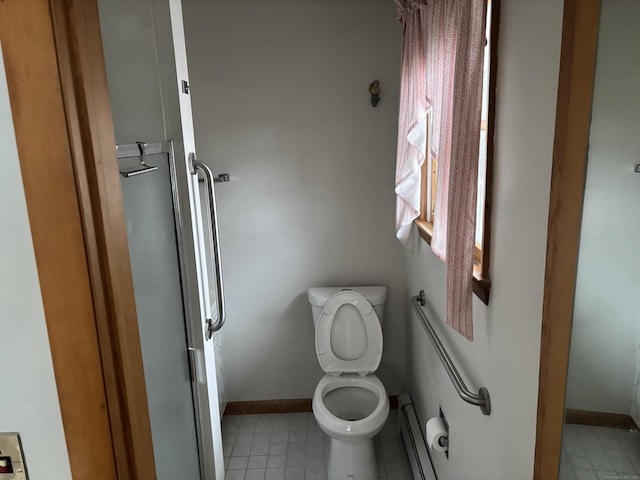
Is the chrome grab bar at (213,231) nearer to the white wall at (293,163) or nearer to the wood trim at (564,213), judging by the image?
the white wall at (293,163)

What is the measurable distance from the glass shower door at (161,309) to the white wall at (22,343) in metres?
0.44

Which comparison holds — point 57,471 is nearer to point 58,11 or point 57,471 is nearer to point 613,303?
point 58,11

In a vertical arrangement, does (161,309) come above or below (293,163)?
below

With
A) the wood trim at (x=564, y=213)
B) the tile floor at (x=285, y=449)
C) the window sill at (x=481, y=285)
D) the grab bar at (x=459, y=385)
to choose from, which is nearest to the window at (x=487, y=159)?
the window sill at (x=481, y=285)

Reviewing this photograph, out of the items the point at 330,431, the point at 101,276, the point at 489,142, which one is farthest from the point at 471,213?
the point at 330,431

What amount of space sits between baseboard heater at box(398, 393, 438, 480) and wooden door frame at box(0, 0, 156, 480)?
1.65 m

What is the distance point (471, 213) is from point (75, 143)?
3.17ft

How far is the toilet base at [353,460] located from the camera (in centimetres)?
228

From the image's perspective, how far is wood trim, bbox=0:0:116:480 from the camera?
685mm

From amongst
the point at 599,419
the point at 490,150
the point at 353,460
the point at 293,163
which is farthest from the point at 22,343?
the point at 293,163

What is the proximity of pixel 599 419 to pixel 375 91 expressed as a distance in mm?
2000

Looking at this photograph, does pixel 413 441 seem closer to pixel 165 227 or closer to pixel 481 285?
pixel 481 285

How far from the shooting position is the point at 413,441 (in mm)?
2398

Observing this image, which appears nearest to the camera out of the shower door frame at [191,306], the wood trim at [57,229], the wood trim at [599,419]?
the wood trim at [57,229]
